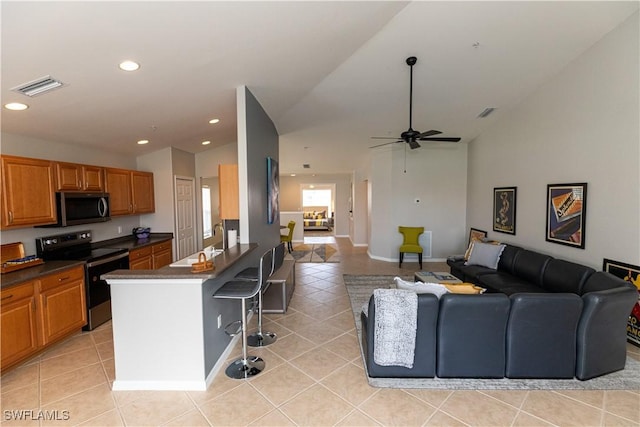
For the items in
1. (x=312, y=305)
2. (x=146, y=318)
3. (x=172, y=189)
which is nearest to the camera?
(x=146, y=318)

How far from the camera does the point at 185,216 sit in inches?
241

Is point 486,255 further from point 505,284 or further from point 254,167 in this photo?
point 254,167

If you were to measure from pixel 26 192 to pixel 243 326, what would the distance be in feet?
8.63

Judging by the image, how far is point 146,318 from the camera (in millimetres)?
2504

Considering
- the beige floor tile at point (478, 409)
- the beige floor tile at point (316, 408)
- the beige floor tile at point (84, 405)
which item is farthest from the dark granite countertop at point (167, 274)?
the beige floor tile at point (478, 409)

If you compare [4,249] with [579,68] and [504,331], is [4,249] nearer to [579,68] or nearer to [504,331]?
[504,331]

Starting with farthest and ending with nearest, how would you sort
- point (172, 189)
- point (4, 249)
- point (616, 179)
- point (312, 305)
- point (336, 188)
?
point (336, 188) → point (172, 189) → point (312, 305) → point (616, 179) → point (4, 249)

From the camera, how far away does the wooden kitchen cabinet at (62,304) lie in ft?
9.75

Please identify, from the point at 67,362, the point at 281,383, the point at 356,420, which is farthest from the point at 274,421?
the point at 67,362

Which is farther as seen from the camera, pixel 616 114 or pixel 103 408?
pixel 616 114

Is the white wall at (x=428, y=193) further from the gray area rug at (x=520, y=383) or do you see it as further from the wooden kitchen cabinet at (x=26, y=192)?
the wooden kitchen cabinet at (x=26, y=192)

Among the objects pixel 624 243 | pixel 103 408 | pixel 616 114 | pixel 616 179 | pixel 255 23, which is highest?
pixel 255 23

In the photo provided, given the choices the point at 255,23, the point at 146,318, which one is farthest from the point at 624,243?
the point at 146,318

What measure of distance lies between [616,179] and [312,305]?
3901 mm
